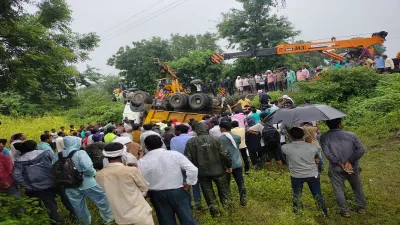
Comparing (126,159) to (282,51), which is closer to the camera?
(126,159)

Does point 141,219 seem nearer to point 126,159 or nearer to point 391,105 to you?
point 126,159

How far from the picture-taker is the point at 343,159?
4.75 m

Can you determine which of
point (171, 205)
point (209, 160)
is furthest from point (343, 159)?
point (171, 205)

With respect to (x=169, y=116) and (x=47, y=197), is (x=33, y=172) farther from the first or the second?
(x=169, y=116)

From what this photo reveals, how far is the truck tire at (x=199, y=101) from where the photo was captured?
528 inches

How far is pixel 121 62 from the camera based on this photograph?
31.0 m

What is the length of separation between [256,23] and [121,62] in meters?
13.9

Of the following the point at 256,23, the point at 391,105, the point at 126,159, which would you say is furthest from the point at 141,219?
the point at 256,23

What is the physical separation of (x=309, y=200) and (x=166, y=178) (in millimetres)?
2742

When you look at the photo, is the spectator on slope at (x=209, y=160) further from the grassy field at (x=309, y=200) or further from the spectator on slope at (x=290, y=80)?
the spectator on slope at (x=290, y=80)

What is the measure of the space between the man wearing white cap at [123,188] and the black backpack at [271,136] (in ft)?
14.2

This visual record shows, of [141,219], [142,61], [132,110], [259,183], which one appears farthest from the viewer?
[142,61]

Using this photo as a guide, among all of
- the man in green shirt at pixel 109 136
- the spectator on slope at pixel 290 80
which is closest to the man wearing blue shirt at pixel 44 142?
the man in green shirt at pixel 109 136

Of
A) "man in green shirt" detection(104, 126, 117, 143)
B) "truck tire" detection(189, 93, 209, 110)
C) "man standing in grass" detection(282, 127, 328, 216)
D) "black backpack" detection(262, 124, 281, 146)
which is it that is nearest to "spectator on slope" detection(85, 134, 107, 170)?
"man in green shirt" detection(104, 126, 117, 143)
